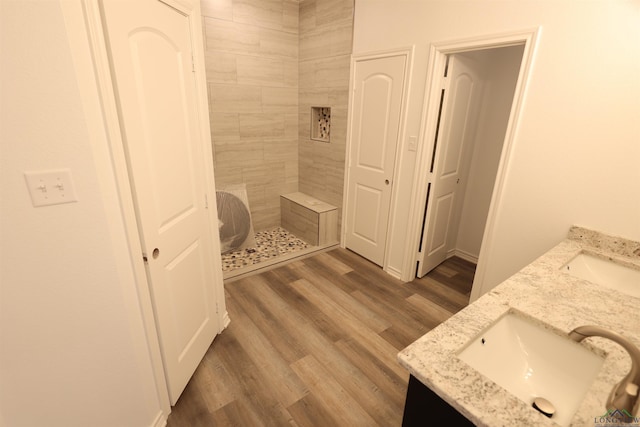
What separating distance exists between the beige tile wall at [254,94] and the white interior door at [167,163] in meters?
1.78

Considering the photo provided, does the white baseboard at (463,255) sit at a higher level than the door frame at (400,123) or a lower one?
lower

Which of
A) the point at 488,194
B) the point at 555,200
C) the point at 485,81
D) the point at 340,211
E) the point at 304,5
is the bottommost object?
the point at 340,211

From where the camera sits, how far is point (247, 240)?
11.7ft

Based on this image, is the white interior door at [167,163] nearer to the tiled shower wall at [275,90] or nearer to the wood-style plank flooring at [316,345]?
the wood-style plank flooring at [316,345]

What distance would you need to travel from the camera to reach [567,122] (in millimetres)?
1769

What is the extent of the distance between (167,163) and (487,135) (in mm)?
2937

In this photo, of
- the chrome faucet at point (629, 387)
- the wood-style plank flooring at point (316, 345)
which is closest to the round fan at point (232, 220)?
the wood-style plank flooring at point (316, 345)

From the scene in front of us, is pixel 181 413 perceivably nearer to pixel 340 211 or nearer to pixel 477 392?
pixel 477 392

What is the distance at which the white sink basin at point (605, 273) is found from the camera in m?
1.54

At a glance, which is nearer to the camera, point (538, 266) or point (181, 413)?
point (538, 266)

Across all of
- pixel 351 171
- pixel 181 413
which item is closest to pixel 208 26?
pixel 351 171

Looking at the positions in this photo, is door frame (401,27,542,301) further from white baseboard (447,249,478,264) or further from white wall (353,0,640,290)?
white baseboard (447,249,478,264)

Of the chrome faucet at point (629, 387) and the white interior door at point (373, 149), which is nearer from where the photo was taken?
the chrome faucet at point (629, 387)

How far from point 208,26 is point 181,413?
3275 mm
